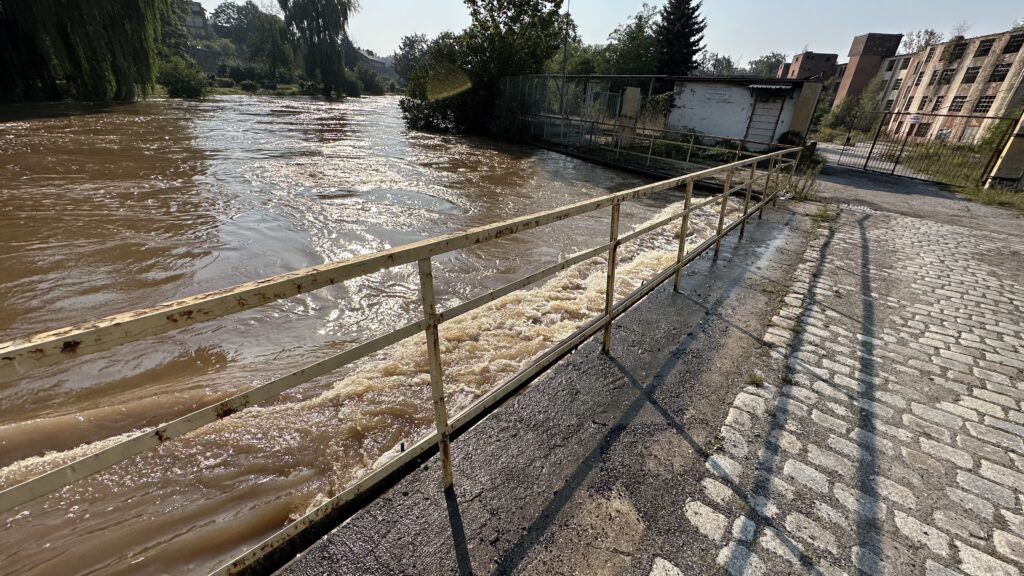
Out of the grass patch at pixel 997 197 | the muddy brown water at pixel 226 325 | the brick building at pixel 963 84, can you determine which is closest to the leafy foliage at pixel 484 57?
the muddy brown water at pixel 226 325

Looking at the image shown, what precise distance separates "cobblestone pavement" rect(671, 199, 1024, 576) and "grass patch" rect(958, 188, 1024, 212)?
333 inches

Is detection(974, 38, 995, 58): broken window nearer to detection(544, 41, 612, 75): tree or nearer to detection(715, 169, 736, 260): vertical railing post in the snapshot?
detection(544, 41, 612, 75): tree

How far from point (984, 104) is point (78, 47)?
55.4m

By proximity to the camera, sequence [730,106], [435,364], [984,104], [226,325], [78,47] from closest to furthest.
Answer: [435,364] → [226,325] → [78,47] → [730,106] → [984,104]

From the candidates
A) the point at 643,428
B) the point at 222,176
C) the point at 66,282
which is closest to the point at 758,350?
the point at 643,428

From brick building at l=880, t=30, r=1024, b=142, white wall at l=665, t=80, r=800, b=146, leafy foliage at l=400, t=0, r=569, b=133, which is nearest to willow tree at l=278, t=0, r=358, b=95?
leafy foliage at l=400, t=0, r=569, b=133

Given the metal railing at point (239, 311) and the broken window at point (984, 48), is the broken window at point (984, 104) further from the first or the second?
the metal railing at point (239, 311)

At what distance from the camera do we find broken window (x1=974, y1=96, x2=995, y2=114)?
3083cm

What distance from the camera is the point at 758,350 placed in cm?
318

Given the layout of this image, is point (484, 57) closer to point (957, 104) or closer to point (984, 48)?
point (984, 48)

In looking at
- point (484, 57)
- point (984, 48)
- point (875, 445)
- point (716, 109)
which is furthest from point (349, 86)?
point (875, 445)

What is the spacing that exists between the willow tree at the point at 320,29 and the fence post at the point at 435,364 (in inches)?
2035

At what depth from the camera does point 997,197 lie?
33.7 ft

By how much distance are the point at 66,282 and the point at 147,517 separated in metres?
4.62
